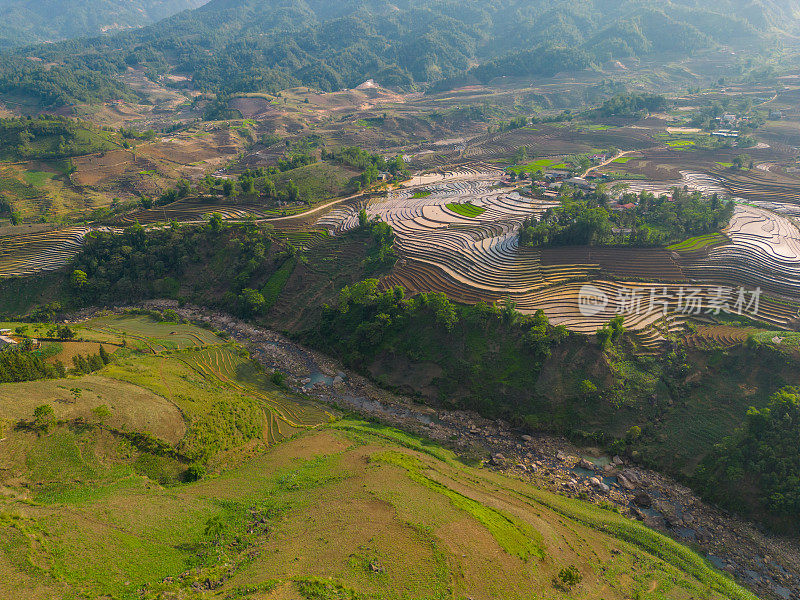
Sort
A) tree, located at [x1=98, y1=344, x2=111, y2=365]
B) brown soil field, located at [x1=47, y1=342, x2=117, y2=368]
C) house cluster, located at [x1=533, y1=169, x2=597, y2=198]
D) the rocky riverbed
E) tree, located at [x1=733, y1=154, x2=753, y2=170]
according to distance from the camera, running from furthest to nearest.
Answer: tree, located at [x1=733, y1=154, x2=753, y2=170] → house cluster, located at [x1=533, y1=169, x2=597, y2=198] → tree, located at [x1=98, y1=344, x2=111, y2=365] → brown soil field, located at [x1=47, y1=342, x2=117, y2=368] → the rocky riverbed

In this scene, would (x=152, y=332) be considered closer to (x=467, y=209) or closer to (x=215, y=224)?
(x=215, y=224)

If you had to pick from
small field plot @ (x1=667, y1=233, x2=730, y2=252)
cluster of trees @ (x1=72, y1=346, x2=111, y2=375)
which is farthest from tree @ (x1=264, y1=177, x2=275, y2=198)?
small field plot @ (x1=667, y1=233, x2=730, y2=252)

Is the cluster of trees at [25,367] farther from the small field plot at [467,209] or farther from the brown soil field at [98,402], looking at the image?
the small field plot at [467,209]

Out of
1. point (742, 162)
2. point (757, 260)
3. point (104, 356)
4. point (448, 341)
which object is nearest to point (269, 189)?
point (104, 356)

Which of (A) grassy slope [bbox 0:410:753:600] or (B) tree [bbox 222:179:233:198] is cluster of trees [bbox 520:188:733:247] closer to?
(A) grassy slope [bbox 0:410:753:600]

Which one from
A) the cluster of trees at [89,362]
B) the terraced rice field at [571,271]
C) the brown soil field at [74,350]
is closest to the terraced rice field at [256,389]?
the cluster of trees at [89,362]

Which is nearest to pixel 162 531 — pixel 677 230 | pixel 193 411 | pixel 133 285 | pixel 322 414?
pixel 193 411
